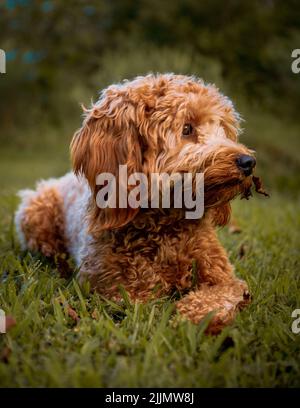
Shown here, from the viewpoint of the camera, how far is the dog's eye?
304cm

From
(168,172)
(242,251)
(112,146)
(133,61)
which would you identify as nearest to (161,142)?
(168,172)

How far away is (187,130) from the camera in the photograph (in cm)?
306

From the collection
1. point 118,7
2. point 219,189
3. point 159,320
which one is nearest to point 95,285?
point 159,320

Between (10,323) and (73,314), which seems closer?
(10,323)

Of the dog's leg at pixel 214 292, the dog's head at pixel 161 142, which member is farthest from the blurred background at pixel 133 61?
the dog's head at pixel 161 142

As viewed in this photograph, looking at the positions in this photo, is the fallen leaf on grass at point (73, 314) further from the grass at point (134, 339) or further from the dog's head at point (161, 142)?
the dog's head at point (161, 142)

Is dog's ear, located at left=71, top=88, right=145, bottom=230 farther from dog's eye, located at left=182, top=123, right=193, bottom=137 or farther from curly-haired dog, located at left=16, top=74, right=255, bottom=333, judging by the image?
dog's eye, located at left=182, top=123, right=193, bottom=137

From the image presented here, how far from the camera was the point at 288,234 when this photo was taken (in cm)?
515

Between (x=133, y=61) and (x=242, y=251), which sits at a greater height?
(x=133, y=61)

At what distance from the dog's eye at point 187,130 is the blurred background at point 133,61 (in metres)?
8.63

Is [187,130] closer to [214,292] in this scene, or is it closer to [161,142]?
[161,142]

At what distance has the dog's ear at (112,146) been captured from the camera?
297 cm

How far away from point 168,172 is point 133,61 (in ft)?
31.9
